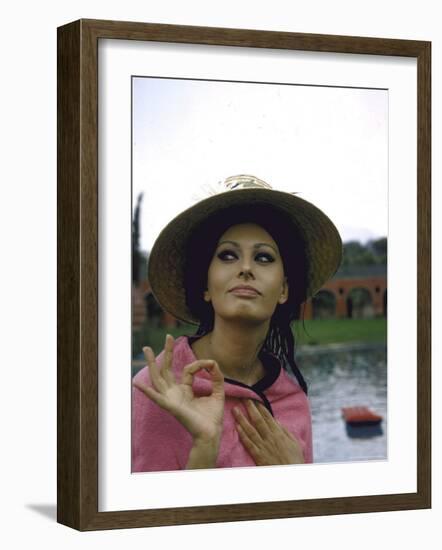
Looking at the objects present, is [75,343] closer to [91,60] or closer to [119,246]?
[119,246]

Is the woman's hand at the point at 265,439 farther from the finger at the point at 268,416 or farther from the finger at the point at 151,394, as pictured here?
the finger at the point at 151,394

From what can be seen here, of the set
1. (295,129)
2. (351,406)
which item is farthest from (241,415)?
(295,129)

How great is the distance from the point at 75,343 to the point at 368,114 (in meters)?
1.26

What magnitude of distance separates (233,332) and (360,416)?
0.54 m

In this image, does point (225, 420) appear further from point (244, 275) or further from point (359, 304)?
point (359, 304)

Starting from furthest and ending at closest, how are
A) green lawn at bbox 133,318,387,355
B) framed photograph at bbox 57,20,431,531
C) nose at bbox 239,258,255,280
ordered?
nose at bbox 239,258,255,280, green lawn at bbox 133,318,387,355, framed photograph at bbox 57,20,431,531

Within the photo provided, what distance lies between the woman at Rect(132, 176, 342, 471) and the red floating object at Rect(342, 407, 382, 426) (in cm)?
14

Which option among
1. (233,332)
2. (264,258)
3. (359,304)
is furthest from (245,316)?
(359,304)

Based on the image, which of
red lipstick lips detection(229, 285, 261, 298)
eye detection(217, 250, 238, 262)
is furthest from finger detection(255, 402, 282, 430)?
eye detection(217, 250, 238, 262)

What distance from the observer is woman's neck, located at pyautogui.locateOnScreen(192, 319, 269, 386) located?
20.5ft

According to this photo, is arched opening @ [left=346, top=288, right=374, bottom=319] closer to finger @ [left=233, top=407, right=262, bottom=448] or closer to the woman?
the woman

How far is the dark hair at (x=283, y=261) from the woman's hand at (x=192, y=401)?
0.14 metres

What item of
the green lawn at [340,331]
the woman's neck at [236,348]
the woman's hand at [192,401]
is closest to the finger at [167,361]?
the woman's hand at [192,401]

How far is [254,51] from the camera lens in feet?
20.5
